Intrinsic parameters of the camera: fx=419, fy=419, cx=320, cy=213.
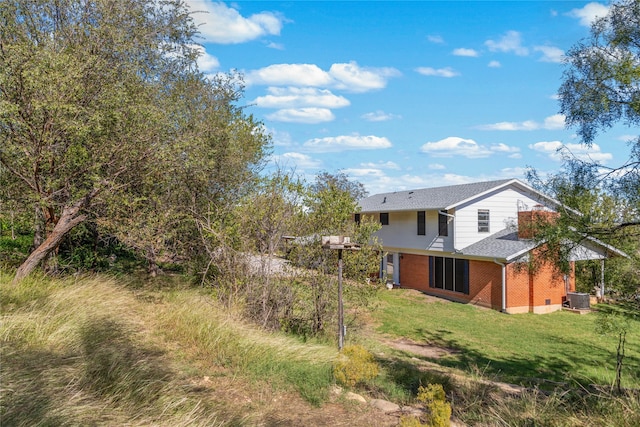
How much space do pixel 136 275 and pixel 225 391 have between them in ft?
24.6

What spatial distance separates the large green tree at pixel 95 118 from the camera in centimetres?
660

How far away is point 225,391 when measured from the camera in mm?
5082

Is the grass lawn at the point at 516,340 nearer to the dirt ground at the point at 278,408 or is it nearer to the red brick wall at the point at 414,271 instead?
the red brick wall at the point at 414,271

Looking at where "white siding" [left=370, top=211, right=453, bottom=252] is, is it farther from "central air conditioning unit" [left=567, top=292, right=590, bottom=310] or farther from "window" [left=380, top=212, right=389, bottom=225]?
"central air conditioning unit" [left=567, top=292, right=590, bottom=310]

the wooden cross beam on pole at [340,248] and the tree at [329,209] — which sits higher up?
the tree at [329,209]

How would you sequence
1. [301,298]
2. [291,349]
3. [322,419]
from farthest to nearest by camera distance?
[301,298] < [291,349] < [322,419]

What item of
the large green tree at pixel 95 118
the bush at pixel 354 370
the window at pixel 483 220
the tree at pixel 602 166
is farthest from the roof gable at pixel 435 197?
the bush at pixel 354 370

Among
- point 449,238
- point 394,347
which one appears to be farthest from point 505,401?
point 449,238

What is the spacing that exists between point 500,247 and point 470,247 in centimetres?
161

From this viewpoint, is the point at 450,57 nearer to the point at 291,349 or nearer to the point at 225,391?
the point at 291,349

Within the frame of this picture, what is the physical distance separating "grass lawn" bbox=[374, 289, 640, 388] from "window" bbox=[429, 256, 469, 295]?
146 centimetres

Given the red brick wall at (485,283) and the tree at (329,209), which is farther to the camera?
the red brick wall at (485,283)

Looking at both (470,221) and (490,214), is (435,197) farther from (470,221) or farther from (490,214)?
(490,214)

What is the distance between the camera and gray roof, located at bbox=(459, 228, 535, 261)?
702 inches
